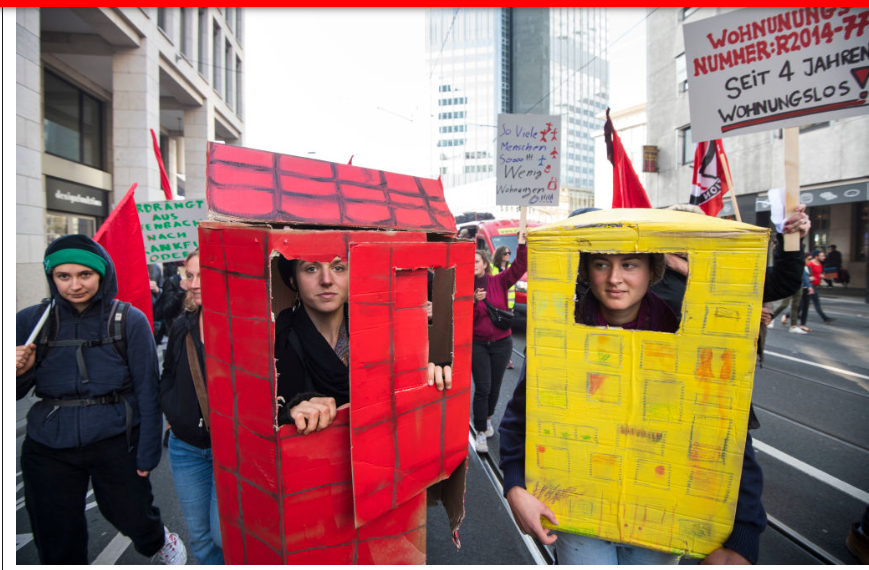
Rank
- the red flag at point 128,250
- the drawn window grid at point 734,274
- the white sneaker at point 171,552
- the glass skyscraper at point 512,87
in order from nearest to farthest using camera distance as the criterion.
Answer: the drawn window grid at point 734,274 → the white sneaker at point 171,552 → the red flag at point 128,250 → the glass skyscraper at point 512,87

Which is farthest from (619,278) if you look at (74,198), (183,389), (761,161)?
(761,161)

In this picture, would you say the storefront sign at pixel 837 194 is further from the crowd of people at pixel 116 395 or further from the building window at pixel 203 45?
the building window at pixel 203 45

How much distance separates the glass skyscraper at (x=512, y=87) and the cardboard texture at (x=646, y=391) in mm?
52213

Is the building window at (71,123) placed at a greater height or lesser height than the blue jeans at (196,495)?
greater

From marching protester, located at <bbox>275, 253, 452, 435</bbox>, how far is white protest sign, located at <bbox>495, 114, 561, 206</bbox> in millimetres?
3117

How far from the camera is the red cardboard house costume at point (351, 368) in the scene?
3.87 feet

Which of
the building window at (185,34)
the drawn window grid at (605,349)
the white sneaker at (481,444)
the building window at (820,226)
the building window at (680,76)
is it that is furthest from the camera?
the building window at (680,76)

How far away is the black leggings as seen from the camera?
165 inches

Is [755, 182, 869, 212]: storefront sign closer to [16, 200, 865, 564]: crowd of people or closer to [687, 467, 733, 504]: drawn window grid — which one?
[16, 200, 865, 564]: crowd of people

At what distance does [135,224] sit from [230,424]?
8.41 ft

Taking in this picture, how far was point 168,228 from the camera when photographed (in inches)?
167

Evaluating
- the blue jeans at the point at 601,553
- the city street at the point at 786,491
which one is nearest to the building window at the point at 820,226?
the city street at the point at 786,491

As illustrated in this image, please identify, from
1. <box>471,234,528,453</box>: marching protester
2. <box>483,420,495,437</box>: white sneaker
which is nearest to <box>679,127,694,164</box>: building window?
<box>471,234,528,453</box>: marching protester

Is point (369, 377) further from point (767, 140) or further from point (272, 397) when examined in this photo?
point (767, 140)
